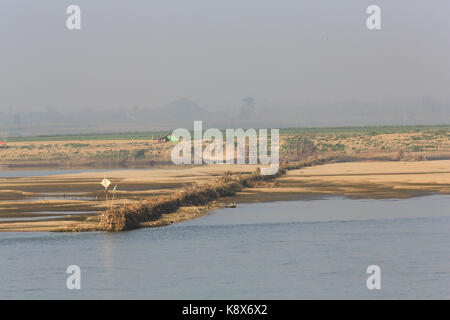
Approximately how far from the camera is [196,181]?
69.9 meters

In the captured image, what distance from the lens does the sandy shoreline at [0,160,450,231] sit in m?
44.1

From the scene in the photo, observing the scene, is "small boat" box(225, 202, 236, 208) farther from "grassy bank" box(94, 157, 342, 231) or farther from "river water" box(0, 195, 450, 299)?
"river water" box(0, 195, 450, 299)

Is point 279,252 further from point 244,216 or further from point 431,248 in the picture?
point 244,216

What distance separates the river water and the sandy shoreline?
377 cm

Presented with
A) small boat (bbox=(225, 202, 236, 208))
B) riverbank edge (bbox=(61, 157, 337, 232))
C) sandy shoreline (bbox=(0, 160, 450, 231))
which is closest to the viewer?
riverbank edge (bbox=(61, 157, 337, 232))

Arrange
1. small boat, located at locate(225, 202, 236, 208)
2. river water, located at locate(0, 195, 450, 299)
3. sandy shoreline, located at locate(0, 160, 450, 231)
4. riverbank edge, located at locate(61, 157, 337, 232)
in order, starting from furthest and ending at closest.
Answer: small boat, located at locate(225, 202, 236, 208) < sandy shoreline, located at locate(0, 160, 450, 231) < riverbank edge, located at locate(61, 157, 337, 232) < river water, located at locate(0, 195, 450, 299)

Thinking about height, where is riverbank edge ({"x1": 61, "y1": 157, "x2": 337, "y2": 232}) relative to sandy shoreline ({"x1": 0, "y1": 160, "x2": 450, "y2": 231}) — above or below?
above

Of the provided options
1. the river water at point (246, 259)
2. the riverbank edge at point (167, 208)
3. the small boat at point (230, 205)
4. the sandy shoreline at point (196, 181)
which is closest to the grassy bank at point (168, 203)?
the riverbank edge at point (167, 208)

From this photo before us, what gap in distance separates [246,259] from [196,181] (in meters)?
38.4

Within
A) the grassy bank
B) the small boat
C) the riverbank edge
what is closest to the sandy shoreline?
the riverbank edge

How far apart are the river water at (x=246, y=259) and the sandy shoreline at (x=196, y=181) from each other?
3773mm

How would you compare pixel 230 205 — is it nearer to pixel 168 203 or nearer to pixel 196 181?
pixel 168 203

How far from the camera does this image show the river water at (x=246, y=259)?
2678 centimetres
